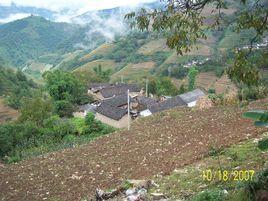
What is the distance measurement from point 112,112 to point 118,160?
24354 millimetres

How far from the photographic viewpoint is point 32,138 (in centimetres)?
3512

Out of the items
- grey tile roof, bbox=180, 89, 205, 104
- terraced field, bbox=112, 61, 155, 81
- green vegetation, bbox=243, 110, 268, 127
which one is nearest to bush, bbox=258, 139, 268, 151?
green vegetation, bbox=243, 110, 268, 127

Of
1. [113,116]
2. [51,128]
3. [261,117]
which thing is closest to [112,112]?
[113,116]

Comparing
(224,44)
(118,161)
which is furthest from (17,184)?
(224,44)

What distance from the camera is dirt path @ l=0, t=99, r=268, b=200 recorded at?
46.5 ft

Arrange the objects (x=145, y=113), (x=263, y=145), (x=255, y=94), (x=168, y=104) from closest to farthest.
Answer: (x=263, y=145) < (x=255, y=94) < (x=168, y=104) < (x=145, y=113)

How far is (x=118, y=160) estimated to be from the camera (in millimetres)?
17000

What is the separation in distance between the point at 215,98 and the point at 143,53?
100670mm

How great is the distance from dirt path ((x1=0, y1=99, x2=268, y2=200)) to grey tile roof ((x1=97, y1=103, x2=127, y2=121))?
16.7m

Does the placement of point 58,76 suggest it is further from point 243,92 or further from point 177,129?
point 177,129

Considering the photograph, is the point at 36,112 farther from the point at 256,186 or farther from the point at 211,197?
the point at 256,186

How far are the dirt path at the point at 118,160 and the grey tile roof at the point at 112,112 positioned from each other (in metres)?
16.7

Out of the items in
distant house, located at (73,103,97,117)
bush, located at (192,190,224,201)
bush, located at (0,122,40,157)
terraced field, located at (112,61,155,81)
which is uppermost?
bush, located at (192,190,224,201)
